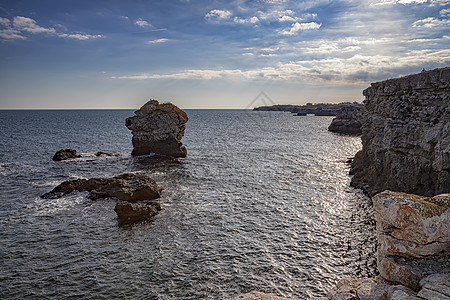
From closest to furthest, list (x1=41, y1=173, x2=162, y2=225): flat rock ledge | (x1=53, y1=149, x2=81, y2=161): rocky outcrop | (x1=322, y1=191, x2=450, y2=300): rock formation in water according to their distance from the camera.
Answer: (x1=322, y1=191, x2=450, y2=300): rock formation in water → (x1=41, y1=173, x2=162, y2=225): flat rock ledge → (x1=53, y1=149, x2=81, y2=161): rocky outcrop

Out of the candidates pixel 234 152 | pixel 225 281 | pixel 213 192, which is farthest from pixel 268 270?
pixel 234 152

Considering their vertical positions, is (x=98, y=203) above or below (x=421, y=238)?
below

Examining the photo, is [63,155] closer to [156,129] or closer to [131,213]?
[156,129]

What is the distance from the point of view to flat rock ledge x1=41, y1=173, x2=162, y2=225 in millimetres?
25547

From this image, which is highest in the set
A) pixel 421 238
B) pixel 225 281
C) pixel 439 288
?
pixel 421 238

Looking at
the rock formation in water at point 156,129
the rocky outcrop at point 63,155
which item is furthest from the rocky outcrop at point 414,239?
the rocky outcrop at point 63,155

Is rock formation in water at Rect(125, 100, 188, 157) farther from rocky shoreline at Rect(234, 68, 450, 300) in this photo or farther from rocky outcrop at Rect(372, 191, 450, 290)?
rocky outcrop at Rect(372, 191, 450, 290)

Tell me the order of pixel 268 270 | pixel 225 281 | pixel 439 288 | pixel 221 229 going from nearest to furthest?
pixel 439 288 → pixel 225 281 → pixel 268 270 → pixel 221 229

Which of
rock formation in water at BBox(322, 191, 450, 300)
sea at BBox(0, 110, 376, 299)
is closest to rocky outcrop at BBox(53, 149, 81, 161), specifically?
sea at BBox(0, 110, 376, 299)

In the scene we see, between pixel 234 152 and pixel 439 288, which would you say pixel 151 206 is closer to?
pixel 439 288

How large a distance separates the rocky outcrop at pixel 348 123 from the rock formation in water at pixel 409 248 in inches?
4096

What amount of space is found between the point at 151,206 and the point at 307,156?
3816 cm

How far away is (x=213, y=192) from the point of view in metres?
34.0

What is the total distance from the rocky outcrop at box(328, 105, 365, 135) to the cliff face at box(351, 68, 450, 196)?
81.6 m
